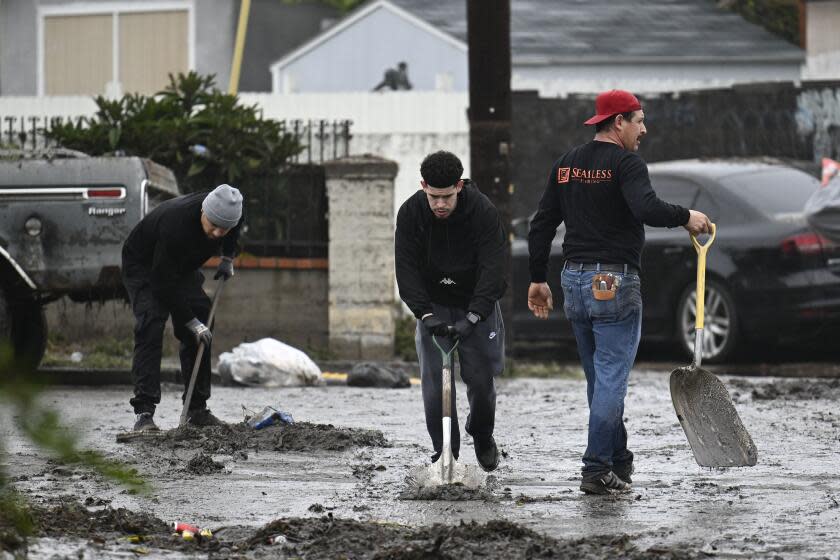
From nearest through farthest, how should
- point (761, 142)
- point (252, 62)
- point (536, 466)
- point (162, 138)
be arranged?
point (536, 466)
point (162, 138)
point (761, 142)
point (252, 62)

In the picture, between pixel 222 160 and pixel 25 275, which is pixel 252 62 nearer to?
pixel 222 160

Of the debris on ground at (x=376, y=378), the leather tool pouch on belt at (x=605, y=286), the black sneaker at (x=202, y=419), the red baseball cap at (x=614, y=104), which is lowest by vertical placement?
the debris on ground at (x=376, y=378)

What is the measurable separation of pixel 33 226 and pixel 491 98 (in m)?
4.11

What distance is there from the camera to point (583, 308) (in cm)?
718

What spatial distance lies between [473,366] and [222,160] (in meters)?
8.26

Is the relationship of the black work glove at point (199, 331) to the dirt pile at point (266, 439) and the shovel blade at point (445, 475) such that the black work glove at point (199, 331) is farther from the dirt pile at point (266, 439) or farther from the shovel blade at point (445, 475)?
the shovel blade at point (445, 475)

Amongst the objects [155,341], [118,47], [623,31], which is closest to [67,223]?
[155,341]

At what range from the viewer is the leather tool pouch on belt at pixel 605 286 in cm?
704

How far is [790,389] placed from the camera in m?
11.6

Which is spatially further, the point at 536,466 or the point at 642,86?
the point at 642,86

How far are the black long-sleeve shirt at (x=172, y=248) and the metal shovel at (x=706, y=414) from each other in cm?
329

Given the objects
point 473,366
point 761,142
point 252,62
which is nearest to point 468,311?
point 473,366

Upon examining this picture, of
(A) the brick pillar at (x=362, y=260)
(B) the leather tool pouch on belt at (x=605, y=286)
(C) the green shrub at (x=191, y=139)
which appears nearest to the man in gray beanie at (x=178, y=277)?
(B) the leather tool pouch on belt at (x=605, y=286)

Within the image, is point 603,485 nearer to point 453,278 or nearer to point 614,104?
point 453,278
